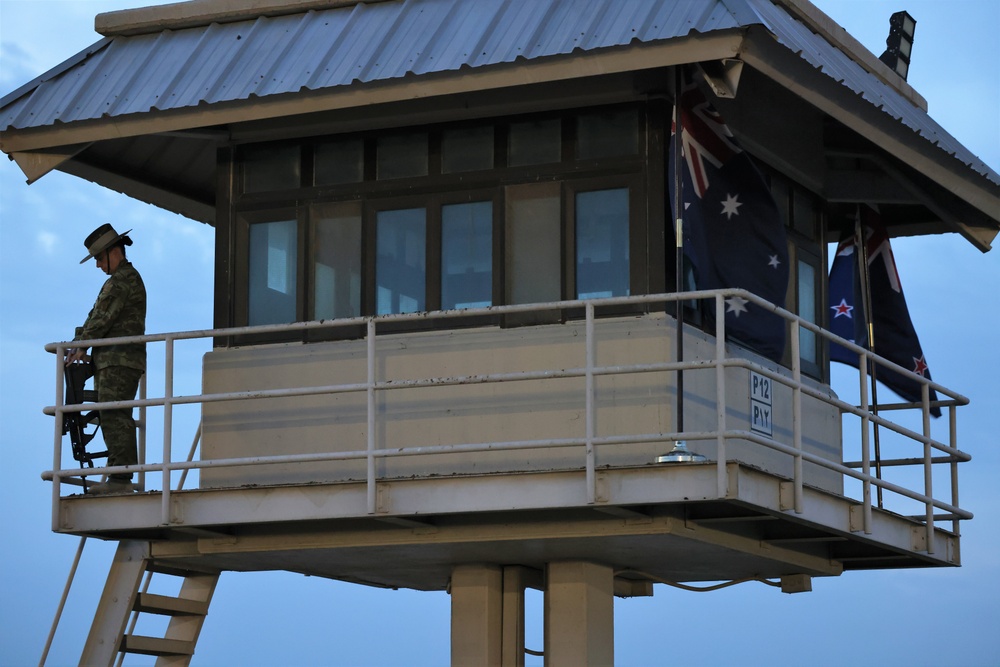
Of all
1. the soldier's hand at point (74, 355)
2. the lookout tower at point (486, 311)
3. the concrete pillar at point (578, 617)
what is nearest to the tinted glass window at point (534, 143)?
the lookout tower at point (486, 311)

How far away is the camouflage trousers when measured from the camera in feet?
56.1

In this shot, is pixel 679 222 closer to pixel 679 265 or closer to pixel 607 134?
pixel 679 265

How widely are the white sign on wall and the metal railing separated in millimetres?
569

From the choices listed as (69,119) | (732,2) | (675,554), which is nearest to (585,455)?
(675,554)

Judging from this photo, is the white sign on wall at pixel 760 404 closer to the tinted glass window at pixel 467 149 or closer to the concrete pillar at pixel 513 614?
the concrete pillar at pixel 513 614

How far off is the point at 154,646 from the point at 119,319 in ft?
9.98

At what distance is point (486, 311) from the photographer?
49.8 feet

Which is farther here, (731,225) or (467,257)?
(467,257)

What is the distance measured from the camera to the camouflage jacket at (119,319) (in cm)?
1720

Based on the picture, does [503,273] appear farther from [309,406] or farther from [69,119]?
[69,119]

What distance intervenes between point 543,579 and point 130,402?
14.0ft

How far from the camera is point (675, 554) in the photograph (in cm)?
1683

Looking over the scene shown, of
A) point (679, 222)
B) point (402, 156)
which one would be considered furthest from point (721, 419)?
point (402, 156)

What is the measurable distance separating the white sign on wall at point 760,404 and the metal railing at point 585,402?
1.87 feet
